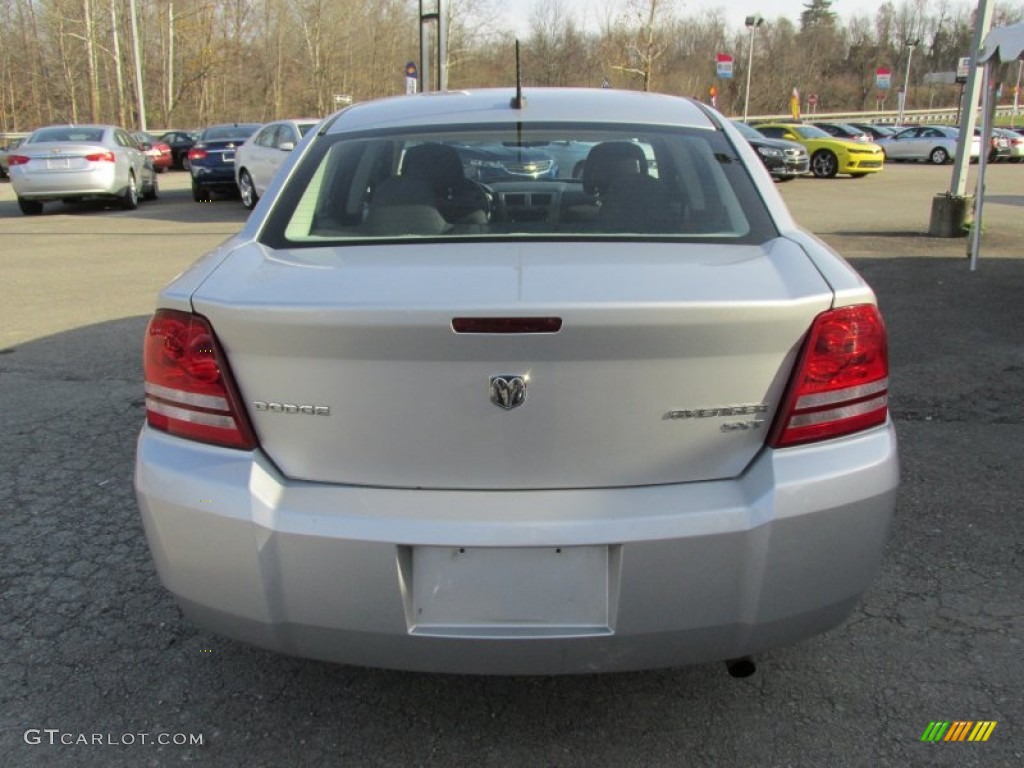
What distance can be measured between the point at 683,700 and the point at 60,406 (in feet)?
13.2

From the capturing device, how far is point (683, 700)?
2.55 m

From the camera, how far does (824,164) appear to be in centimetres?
2523

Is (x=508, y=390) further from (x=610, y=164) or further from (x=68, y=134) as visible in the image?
(x=68, y=134)

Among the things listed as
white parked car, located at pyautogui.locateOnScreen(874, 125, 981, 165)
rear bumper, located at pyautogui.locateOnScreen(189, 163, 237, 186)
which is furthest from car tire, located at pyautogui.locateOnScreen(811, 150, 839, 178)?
rear bumper, located at pyautogui.locateOnScreen(189, 163, 237, 186)

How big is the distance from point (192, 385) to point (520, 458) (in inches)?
31.6

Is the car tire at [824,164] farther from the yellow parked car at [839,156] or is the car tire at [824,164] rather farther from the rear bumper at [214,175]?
A: the rear bumper at [214,175]

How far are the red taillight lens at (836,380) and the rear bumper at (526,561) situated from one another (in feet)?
0.18

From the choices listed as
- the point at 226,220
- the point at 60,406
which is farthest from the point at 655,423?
the point at 226,220

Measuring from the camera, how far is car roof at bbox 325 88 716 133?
3021mm

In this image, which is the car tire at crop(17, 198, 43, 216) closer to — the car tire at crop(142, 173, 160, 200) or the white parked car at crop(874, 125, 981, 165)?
the car tire at crop(142, 173, 160, 200)

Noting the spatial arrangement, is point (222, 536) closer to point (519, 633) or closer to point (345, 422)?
point (345, 422)

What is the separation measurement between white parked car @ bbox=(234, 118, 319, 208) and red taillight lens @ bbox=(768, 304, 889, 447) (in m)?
13.3

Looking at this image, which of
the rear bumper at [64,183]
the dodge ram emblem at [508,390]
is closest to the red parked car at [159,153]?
the rear bumper at [64,183]

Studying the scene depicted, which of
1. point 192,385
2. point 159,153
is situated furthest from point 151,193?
point 192,385
